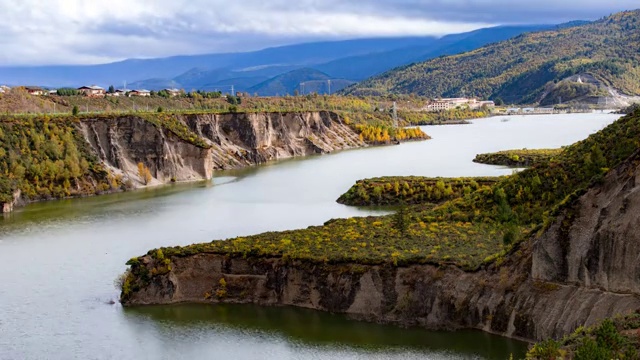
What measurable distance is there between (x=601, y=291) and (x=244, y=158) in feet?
294

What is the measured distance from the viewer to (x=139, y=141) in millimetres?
93000

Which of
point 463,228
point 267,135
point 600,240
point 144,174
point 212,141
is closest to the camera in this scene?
point 600,240

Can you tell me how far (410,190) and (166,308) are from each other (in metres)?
34.7

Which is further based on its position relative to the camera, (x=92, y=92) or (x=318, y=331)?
(x=92, y=92)

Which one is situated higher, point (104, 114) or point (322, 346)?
point (104, 114)

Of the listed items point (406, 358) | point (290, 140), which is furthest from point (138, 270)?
point (290, 140)

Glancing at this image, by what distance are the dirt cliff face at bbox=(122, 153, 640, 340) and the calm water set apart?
34.0 inches

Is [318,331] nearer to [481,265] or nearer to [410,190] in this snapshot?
[481,265]

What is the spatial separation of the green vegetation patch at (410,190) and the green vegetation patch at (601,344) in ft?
139

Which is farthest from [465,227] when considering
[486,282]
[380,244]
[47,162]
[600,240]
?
[47,162]

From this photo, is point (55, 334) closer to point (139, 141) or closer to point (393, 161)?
point (139, 141)

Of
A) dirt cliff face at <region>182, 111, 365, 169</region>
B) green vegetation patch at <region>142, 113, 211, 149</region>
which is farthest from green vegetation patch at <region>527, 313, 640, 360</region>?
dirt cliff face at <region>182, 111, 365, 169</region>

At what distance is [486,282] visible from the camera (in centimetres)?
3488

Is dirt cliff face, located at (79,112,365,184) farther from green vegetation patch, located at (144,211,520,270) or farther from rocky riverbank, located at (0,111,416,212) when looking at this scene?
green vegetation patch, located at (144,211,520,270)
